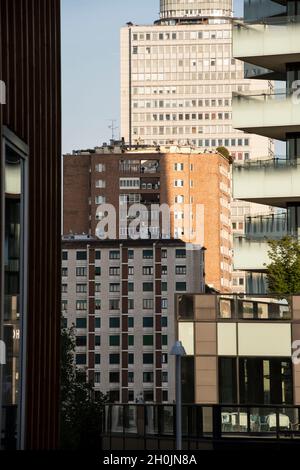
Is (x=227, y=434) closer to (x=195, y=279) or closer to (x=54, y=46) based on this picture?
(x=54, y=46)

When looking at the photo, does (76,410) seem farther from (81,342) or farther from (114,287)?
(114,287)

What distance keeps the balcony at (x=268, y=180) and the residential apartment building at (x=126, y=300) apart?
136130 mm

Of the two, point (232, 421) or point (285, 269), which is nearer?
point (232, 421)

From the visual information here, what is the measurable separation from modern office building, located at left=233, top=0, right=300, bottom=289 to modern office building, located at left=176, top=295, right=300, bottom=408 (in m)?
6.53

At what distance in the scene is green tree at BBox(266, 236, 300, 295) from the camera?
44.1 meters

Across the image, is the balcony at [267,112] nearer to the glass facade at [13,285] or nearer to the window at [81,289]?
the glass facade at [13,285]

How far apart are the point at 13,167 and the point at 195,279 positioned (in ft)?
580

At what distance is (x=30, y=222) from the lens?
17906mm

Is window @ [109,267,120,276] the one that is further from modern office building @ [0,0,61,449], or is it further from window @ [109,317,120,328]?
modern office building @ [0,0,61,449]

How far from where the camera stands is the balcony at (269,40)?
165 ft

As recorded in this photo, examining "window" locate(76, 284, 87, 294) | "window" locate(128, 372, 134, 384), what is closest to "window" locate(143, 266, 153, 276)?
"window" locate(76, 284, 87, 294)

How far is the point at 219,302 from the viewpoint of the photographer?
4338 cm

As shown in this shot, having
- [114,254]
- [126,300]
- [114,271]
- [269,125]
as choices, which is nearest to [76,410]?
[269,125]

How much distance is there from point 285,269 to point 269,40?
32.3ft
